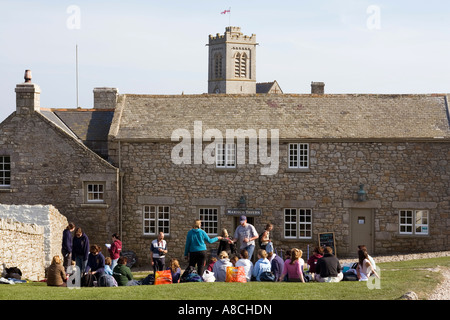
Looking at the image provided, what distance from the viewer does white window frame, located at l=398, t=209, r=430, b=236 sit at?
1197 inches

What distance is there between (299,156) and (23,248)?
11803mm

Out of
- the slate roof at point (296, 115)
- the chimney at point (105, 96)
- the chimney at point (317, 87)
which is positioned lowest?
the slate roof at point (296, 115)

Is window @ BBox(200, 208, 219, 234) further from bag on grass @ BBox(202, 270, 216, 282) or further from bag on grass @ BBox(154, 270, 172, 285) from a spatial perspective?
bag on grass @ BBox(154, 270, 172, 285)

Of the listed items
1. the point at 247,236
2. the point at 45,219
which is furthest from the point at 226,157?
the point at 247,236

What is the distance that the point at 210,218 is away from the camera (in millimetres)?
31141

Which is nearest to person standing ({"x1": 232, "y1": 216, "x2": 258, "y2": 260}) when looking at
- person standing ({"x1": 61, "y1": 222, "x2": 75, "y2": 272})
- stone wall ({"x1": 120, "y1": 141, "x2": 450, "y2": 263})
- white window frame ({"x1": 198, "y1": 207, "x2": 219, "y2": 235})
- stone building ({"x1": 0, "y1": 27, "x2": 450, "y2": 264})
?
person standing ({"x1": 61, "y1": 222, "x2": 75, "y2": 272})

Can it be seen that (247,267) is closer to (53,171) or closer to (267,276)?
(267,276)

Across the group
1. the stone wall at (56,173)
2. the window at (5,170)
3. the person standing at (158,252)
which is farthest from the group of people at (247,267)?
the window at (5,170)

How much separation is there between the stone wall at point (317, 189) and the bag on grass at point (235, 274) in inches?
424

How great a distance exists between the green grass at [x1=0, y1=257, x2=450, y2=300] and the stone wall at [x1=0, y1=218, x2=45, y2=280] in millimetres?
2974

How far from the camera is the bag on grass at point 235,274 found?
19.9 m

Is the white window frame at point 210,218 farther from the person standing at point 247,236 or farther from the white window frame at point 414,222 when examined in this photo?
the person standing at point 247,236
